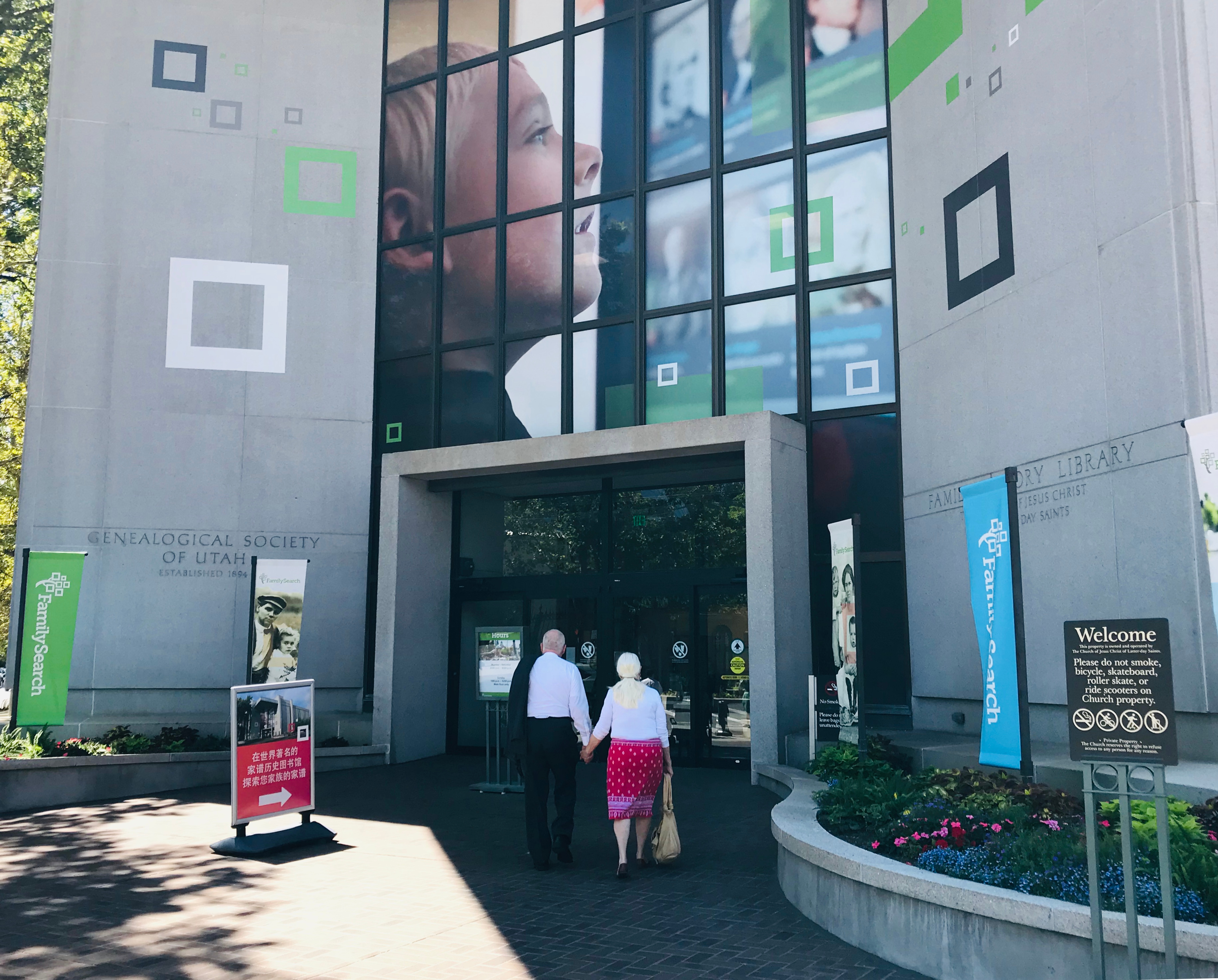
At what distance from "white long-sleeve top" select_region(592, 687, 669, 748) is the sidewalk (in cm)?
285

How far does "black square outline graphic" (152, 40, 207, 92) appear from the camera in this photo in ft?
58.4

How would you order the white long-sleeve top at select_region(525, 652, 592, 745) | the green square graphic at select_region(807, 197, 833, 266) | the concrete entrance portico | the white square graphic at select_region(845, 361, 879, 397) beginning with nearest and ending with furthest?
the white long-sleeve top at select_region(525, 652, 592, 745) → the concrete entrance portico → the white square graphic at select_region(845, 361, 879, 397) → the green square graphic at select_region(807, 197, 833, 266)

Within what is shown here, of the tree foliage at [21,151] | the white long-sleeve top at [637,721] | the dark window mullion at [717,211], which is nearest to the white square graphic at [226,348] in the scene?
the tree foliage at [21,151]

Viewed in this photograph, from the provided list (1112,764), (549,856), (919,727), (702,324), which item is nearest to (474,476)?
(702,324)

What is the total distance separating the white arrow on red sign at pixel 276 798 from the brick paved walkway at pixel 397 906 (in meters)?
0.52

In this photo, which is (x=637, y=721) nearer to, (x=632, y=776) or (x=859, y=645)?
(x=632, y=776)

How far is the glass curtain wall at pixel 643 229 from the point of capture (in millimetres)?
14617

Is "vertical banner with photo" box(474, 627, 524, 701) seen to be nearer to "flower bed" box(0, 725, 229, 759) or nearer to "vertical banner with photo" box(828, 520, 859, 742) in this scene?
"flower bed" box(0, 725, 229, 759)

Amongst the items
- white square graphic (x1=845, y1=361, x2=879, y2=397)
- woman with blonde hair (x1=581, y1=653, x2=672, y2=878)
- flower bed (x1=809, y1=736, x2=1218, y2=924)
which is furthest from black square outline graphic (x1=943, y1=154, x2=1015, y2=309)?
woman with blonde hair (x1=581, y1=653, x2=672, y2=878)

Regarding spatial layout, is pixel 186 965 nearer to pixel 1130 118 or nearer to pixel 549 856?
pixel 549 856

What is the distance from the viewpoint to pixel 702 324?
15.5m

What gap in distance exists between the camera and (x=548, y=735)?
332 inches

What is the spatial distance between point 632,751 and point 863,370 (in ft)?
26.3

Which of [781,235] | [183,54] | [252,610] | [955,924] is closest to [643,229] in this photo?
[781,235]
